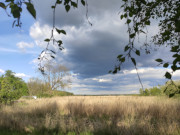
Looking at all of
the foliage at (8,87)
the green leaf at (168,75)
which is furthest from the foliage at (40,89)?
the green leaf at (168,75)

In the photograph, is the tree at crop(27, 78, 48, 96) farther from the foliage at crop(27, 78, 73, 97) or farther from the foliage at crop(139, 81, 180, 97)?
the foliage at crop(139, 81, 180, 97)

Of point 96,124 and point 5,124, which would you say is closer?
point 96,124

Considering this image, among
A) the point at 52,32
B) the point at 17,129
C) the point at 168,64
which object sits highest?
the point at 52,32

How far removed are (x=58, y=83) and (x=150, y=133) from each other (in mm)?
25943

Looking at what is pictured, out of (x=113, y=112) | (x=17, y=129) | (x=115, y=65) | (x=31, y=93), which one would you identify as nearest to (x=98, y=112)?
(x=113, y=112)

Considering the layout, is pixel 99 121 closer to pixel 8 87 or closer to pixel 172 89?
pixel 172 89

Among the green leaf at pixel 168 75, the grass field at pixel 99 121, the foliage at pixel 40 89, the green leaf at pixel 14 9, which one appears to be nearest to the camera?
the green leaf at pixel 14 9

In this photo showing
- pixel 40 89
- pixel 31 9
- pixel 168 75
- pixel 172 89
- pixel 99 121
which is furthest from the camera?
pixel 40 89

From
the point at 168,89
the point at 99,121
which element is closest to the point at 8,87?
the point at 99,121

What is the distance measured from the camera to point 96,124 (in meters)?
5.33

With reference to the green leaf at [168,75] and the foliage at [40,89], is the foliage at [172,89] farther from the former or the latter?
the foliage at [40,89]

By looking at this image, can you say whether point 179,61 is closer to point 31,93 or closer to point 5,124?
point 5,124

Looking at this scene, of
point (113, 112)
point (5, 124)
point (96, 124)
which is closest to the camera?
point (96, 124)

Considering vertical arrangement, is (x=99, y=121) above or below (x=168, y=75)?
below
